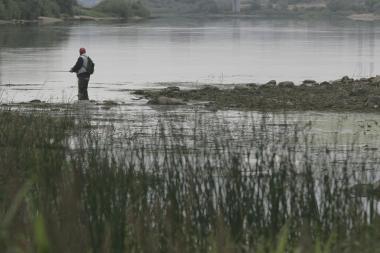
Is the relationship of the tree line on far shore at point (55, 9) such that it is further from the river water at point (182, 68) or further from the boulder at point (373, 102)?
the boulder at point (373, 102)

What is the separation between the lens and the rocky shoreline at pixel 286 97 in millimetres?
26219

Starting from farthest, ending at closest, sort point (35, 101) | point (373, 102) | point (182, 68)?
1. point (182, 68)
2. point (35, 101)
3. point (373, 102)

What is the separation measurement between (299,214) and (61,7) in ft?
503

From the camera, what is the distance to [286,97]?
28.0 meters

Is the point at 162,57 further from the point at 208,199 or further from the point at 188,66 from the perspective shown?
the point at 208,199

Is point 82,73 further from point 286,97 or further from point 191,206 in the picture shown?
point 191,206

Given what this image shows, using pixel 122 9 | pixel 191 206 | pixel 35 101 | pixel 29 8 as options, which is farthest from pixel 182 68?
pixel 122 9

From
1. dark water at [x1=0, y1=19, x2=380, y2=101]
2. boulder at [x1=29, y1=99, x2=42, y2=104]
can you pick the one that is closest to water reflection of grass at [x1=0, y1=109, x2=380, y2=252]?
boulder at [x1=29, y1=99, x2=42, y2=104]

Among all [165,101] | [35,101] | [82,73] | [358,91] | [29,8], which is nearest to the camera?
[35,101]

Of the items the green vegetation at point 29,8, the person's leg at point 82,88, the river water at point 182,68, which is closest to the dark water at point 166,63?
the river water at point 182,68

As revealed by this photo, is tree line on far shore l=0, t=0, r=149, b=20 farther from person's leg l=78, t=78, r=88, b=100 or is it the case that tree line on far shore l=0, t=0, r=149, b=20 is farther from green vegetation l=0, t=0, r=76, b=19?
person's leg l=78, t=78, r=88, b=100

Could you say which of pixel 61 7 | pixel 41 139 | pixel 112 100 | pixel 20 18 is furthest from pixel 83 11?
pixel 41 139

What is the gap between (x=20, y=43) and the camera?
6812 cm

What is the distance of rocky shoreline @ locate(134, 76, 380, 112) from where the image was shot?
26.2m
